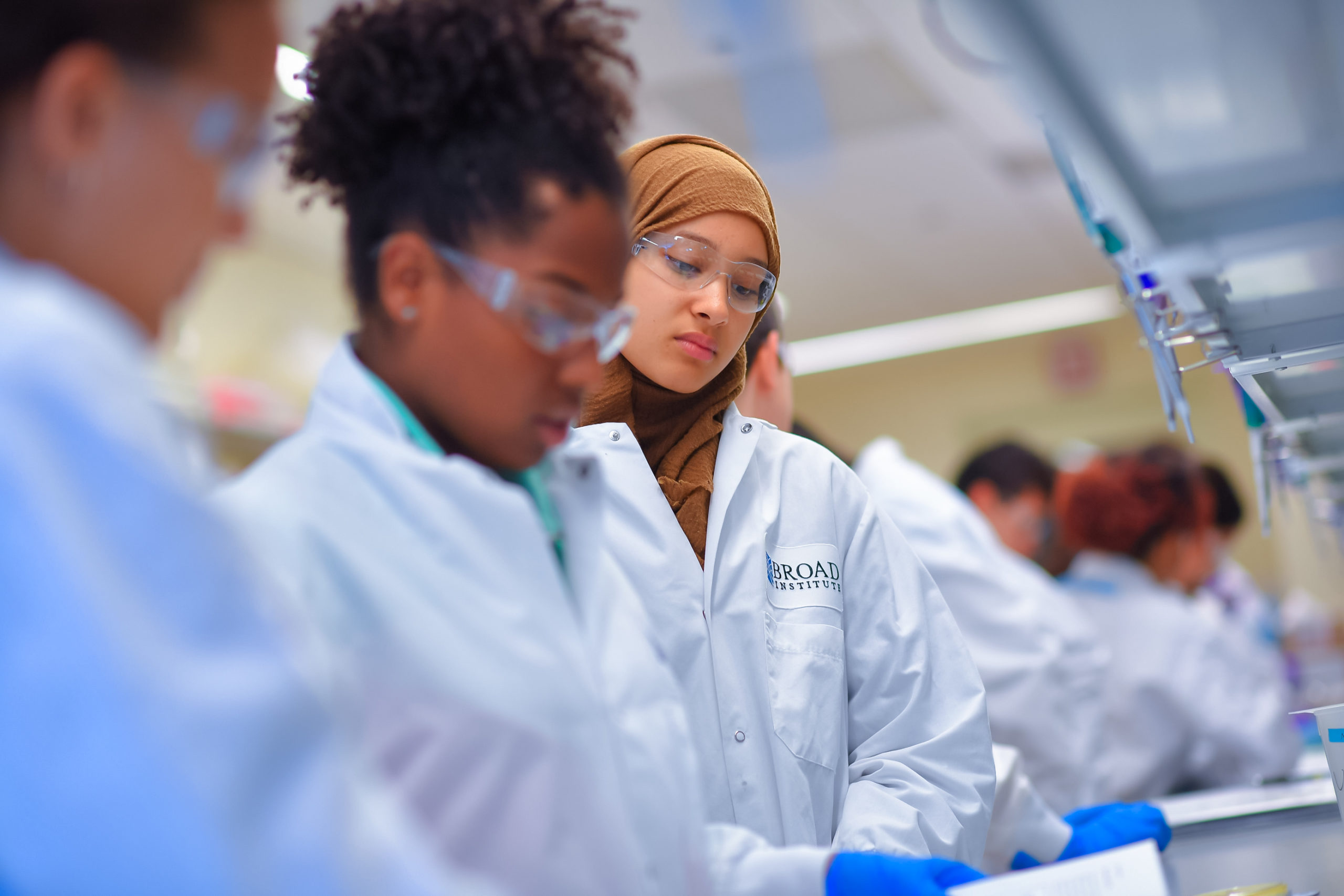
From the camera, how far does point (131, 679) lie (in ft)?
1.64

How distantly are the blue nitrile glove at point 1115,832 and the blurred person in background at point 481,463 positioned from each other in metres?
0.71

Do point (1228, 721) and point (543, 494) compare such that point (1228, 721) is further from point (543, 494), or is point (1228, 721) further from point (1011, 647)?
point (543, 494)

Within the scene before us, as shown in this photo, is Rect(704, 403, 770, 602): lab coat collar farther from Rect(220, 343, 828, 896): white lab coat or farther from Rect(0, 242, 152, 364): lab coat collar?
Rect(0, 242, 152, 364): lab coat collar

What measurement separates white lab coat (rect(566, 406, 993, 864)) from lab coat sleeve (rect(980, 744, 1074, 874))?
1.06ft

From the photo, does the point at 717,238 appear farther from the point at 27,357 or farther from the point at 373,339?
the point at 27,357

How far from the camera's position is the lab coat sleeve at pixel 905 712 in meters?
1.20

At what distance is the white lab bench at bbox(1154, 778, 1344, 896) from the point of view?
1.52m

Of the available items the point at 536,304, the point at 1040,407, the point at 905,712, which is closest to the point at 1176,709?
the point at 905,712

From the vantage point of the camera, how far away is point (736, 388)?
1479 millimetres

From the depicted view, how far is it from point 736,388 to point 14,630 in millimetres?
1050

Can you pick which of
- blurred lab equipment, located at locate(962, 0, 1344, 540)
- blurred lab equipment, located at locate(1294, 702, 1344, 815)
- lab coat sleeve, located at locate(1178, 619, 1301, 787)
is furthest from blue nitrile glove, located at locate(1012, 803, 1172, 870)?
lab coat sleeve, located at locate(1178, 619, 1301, 787)

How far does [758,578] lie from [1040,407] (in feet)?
27.5

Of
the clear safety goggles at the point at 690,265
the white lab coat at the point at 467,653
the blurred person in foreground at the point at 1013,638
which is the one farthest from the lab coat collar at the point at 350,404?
the blurred person in foreground at the point at 1013,638

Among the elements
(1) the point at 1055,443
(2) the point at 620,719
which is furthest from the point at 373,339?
(1) the point at 1055,443
